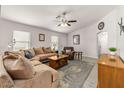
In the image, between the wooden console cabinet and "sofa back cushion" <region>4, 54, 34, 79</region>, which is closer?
"sofa back cushion" <region>4, 54, 34, 79</region>

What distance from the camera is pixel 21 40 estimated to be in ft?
18.6

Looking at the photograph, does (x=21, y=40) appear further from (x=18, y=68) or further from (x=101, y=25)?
(x=101, y=25)

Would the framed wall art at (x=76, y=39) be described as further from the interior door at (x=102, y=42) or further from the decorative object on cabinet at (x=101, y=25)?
the decorative object on cabinet at (x=101, y=25)

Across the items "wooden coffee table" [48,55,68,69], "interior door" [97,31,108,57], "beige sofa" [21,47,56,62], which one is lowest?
"wooden coffee table" [48,55,68,69]

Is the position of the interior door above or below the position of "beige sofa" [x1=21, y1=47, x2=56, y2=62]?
above

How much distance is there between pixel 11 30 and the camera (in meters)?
4.96

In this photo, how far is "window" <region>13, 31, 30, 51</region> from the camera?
527cm

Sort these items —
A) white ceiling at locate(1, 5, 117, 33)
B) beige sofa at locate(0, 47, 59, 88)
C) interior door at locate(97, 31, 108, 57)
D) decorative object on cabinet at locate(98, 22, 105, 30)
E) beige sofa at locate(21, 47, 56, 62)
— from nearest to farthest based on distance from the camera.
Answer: beige sofa at locate(0, 47, 59, 88), white ceiling at locate(1, 5, 117, 33), beige sofa at locate(21, 47, 56, 62), interior door at locate(97, 31, 108, 57), decorative object on cabinet at locate(98, 22, 105, 30)

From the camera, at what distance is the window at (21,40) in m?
5.27

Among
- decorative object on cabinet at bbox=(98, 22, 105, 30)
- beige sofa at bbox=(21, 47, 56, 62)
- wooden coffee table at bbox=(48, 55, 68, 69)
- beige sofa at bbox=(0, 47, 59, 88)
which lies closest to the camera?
beige sofa at bbox=(0, 47, 59, 88)

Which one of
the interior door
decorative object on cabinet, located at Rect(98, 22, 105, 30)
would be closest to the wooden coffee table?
the interior door

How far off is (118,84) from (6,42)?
4.74m

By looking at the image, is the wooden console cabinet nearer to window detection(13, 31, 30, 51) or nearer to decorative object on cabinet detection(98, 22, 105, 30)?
window detection(13, 31, 30, 51)

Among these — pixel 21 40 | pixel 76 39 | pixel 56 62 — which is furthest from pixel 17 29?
pixel 76 39
